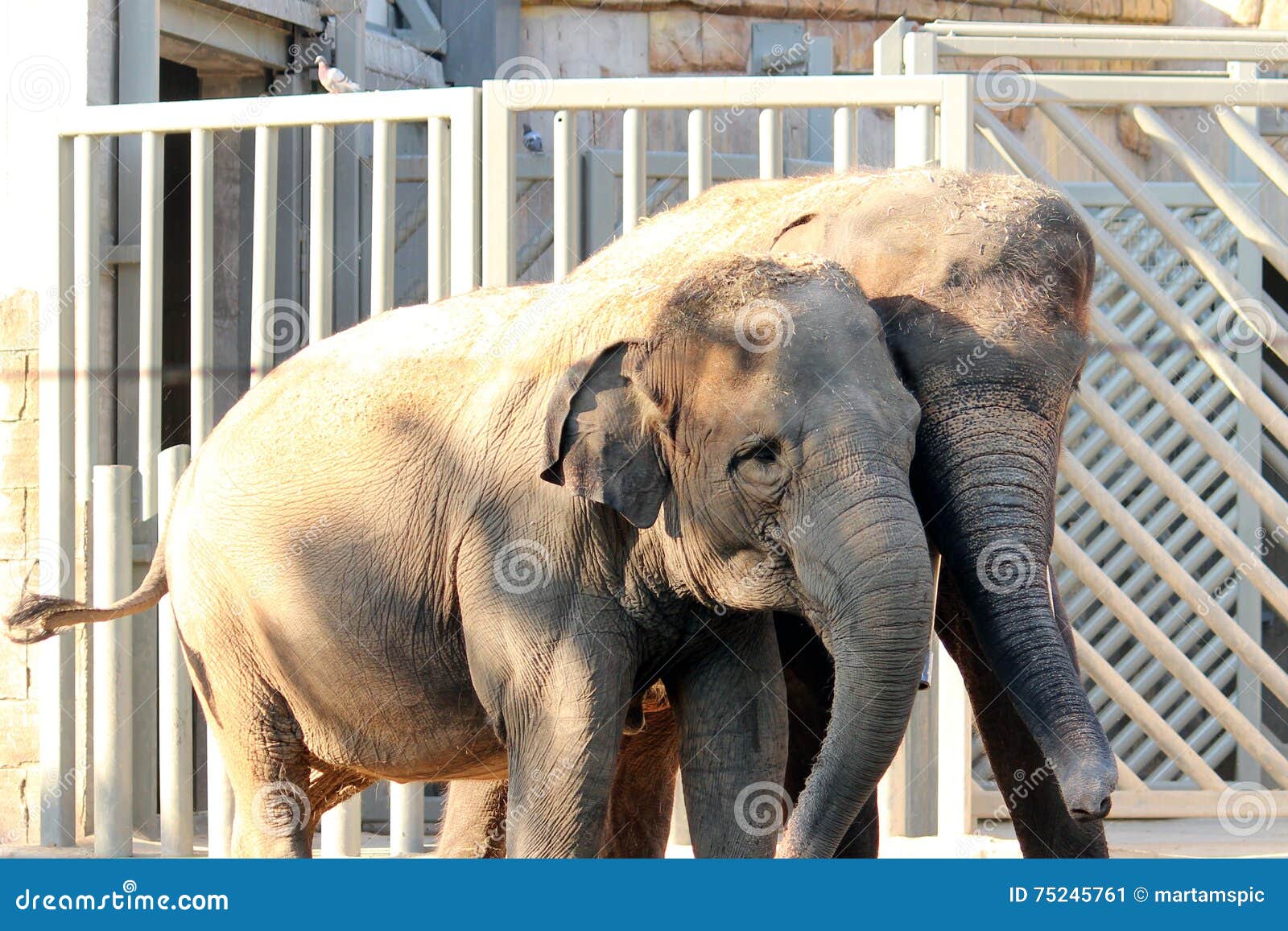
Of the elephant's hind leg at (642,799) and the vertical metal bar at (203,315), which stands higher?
the vertical metal bar at (203,315)

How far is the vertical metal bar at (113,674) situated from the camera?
534 cm

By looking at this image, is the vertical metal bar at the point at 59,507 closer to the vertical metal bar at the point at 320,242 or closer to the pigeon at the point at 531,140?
the vertical metal bar at the point at 320,242

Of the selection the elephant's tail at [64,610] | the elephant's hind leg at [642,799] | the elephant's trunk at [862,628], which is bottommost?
the elephant's hind leg at [642,799]

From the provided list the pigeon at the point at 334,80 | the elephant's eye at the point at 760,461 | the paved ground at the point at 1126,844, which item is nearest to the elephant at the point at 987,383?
the elephant's eye at the point at 760,461

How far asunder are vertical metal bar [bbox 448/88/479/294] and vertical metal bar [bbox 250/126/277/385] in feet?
1.84

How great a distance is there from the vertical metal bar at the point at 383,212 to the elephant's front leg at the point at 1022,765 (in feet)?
7.26

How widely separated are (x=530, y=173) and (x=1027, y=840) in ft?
13.1

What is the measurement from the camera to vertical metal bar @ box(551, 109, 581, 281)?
511 cm

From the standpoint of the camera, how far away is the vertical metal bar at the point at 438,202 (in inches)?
204

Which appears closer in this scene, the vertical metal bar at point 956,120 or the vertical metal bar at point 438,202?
the vertical metal bar at point 956,120

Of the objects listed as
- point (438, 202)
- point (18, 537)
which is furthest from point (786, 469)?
point (18, 537)

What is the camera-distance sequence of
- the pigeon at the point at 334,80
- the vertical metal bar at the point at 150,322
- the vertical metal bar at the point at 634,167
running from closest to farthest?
the vertical metal bar at the point at 634,167, the vertical metal bar at the point at 150,322, the pigeon at the point at 334,80

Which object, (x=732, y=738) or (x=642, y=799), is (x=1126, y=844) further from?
(x=732, y=738)

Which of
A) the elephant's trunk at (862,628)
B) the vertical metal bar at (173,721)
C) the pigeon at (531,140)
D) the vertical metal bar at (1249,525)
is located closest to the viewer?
the elephant's trunk at (862,628)
